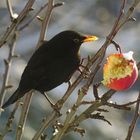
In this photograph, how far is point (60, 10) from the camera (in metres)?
6.77

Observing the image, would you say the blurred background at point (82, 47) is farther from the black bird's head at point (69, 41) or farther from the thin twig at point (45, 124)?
the thin twig at point (45, 124)

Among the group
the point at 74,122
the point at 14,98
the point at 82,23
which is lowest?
the point at 74,122

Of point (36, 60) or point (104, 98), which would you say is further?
point (36, 60)

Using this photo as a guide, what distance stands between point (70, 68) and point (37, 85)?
0.50ft

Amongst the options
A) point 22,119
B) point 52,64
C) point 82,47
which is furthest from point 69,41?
point 82,47

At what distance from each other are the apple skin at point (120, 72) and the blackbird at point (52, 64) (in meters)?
0.32

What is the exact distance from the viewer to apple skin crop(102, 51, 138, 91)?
1.44m

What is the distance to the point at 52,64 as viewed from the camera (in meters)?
1.90

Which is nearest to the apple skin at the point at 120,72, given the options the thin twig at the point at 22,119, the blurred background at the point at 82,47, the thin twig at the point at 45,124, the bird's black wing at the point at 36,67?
the thin twig at the point at 45,124

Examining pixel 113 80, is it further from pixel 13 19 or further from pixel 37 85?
pixel 37 85

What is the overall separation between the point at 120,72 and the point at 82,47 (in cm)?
459

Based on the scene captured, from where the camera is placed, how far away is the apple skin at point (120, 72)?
1437 mm

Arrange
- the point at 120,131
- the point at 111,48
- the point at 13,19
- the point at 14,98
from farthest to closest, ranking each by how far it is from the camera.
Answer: the point at 120,131
the point at 111,48
the point at 14,98
the point at 13,19

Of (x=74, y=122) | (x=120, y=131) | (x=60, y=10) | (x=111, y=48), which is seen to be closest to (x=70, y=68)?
(x=74, y=122)
